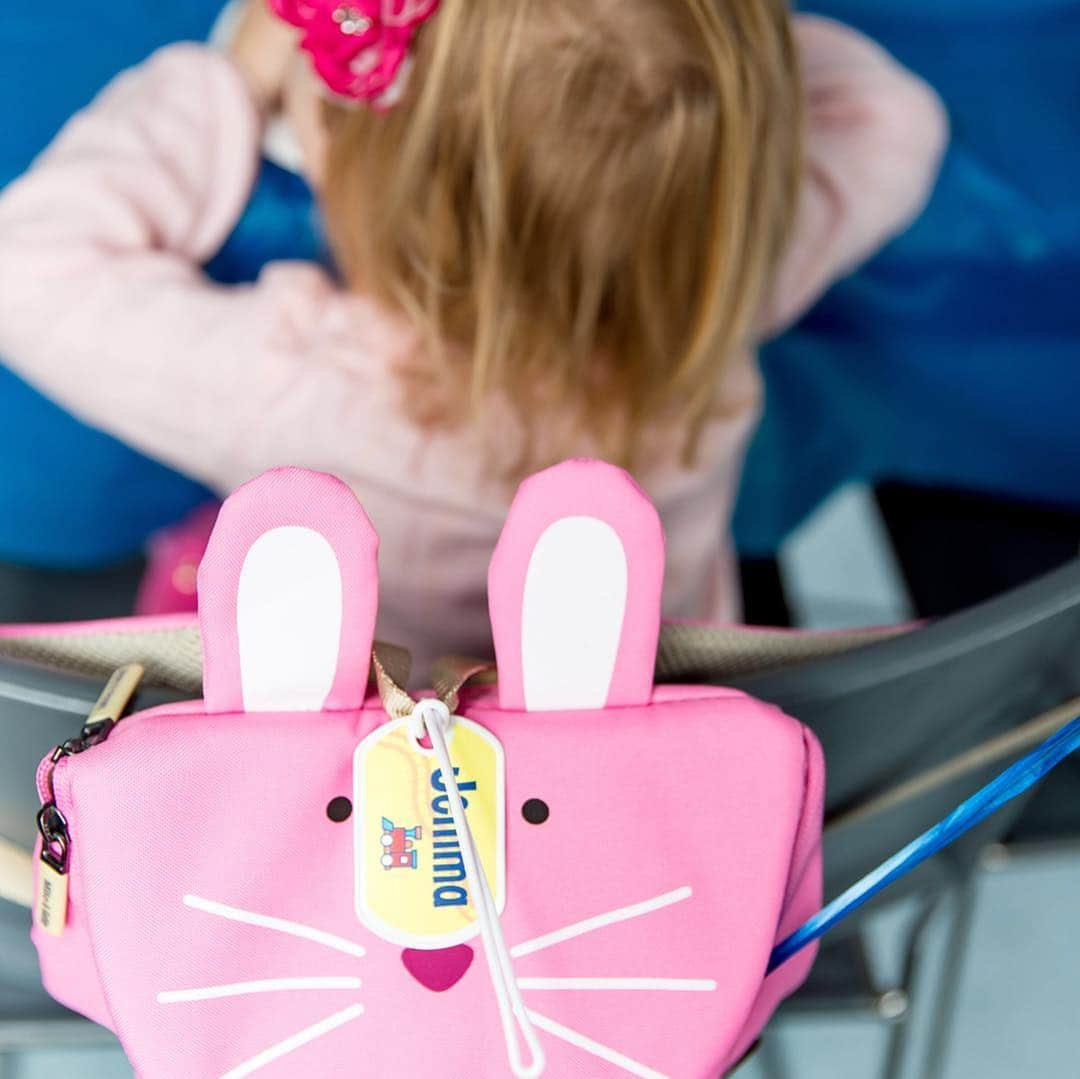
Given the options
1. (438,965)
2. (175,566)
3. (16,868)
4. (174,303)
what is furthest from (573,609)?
(175,566)

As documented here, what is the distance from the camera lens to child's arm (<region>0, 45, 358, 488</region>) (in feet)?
2.16

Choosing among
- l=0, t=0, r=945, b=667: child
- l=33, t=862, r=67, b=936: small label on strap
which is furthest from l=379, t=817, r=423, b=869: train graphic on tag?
l=0, t=0, r=945, b=667: child

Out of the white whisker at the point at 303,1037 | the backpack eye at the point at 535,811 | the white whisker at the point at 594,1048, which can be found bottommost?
the white whisker at the point at 594,1048

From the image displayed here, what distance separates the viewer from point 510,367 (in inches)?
26.6

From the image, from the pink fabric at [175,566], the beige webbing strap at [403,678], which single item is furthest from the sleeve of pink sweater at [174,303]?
the beige webbing strap at [403,678]

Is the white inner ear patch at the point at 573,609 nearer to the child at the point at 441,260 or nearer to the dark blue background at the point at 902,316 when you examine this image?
the child at the point at 441,260

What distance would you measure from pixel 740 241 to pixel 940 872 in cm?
33

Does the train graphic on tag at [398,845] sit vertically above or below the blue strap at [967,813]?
above

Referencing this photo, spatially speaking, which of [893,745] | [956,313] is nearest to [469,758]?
[893,745]

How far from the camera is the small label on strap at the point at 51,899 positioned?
1.40 ft

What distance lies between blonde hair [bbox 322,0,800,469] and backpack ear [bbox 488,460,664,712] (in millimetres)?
260

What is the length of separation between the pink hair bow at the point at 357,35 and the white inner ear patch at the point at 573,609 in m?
0.31

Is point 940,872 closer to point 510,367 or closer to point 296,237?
point 510,367

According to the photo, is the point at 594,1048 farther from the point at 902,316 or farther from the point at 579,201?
the point at 902,316
